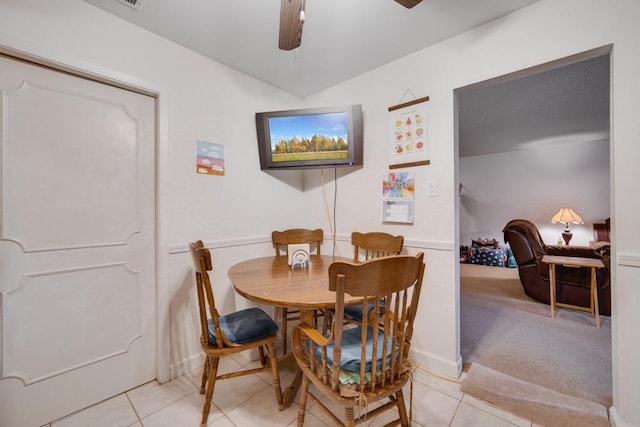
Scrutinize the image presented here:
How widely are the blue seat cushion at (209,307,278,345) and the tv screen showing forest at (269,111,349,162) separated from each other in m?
1.38

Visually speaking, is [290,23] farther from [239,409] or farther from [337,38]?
[239,409]

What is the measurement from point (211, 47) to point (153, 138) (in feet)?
2.74

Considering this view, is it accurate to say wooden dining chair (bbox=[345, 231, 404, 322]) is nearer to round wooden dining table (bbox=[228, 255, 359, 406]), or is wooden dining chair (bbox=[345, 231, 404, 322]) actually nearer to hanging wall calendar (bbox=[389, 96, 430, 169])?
round wooden dining table (bbox=[228, 255, 359, 406])

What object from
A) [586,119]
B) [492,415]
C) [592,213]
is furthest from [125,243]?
[592,213]

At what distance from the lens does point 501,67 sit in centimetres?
160

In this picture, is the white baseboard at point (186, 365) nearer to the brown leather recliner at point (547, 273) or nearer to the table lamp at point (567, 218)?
the brown leather recliner at point (547, 273)

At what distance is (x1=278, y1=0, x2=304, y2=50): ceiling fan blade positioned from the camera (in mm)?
1160

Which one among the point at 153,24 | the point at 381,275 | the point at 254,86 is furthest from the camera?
the point at 254,86

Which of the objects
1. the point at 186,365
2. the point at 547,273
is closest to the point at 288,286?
the point at 186,365

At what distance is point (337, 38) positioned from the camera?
1.83m

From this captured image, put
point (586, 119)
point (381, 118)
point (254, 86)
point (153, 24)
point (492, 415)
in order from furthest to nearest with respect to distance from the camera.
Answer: point (586, 119)
point (254, 86)
point (381, 118)
point (153, 24)
point (492, 415)

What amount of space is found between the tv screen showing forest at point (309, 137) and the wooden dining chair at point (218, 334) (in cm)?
119

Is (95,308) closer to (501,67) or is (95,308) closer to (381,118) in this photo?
(381,118)

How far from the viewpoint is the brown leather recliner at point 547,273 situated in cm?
275
